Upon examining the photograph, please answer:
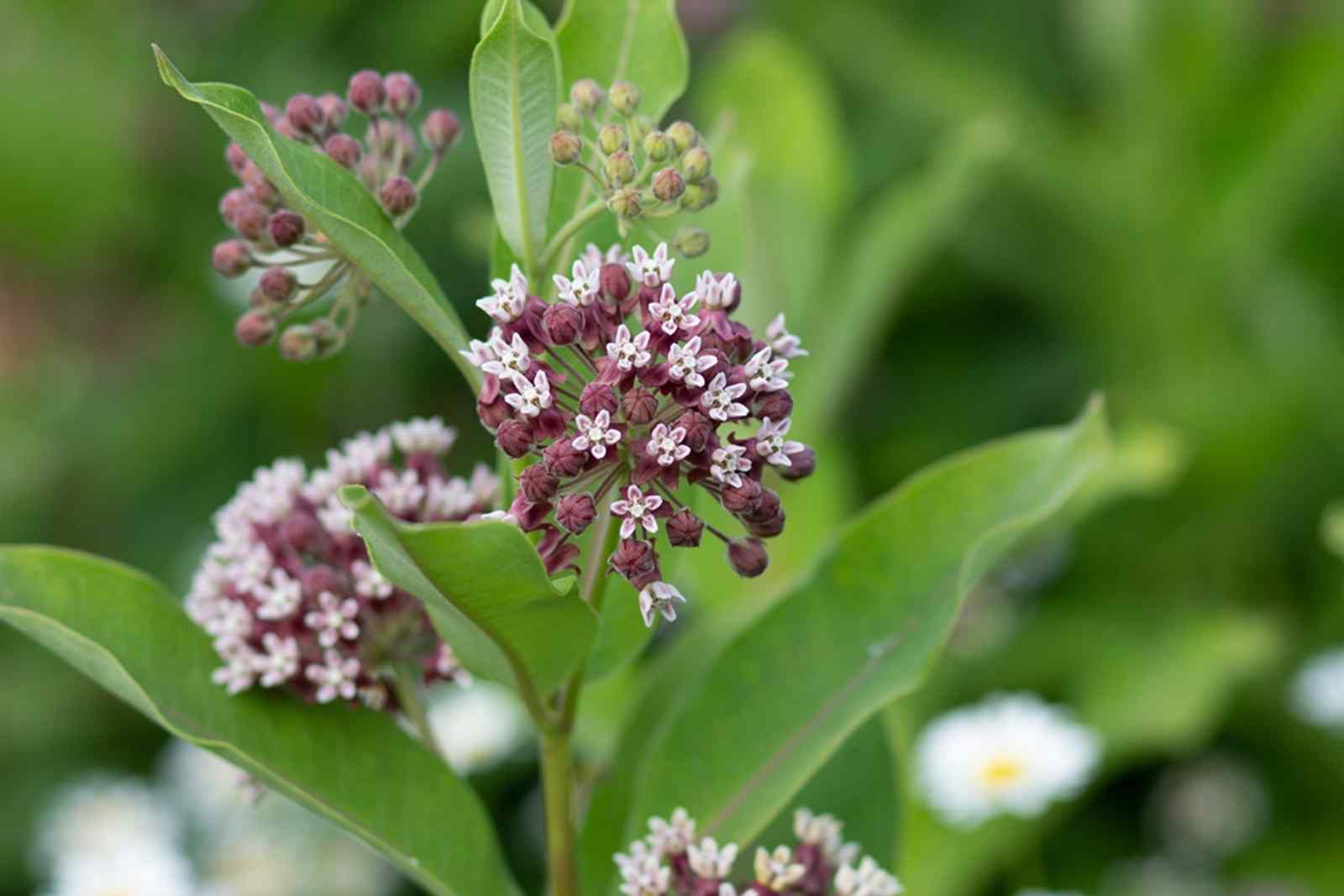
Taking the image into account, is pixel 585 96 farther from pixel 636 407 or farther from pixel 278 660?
Answer: pixel 278 660

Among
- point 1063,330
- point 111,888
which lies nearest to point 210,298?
point 111,888

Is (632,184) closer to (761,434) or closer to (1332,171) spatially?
(761,434)

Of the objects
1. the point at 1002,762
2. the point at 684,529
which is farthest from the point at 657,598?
the point at 1002,762

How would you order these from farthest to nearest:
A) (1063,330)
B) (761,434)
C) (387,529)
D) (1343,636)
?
1. (1063,330)
2. (1343,636)
3. (761,434)
4. (387,529)

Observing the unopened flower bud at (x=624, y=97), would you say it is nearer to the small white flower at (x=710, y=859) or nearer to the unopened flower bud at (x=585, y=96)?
the unopened flower bud at (x=585, y=96)

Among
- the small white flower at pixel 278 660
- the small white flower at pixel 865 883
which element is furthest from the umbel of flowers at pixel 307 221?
the small white flower at pixel 865 883

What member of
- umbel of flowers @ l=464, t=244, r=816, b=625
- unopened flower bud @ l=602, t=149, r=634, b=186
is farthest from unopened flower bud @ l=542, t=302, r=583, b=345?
unopened flower bud @ l=602, t=149, r=634, b=186

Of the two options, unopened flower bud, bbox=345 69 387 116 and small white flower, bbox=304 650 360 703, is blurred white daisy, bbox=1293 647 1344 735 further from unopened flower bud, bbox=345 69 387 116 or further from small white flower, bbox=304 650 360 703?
unopened flower bud, bbox=345 69 387 116
